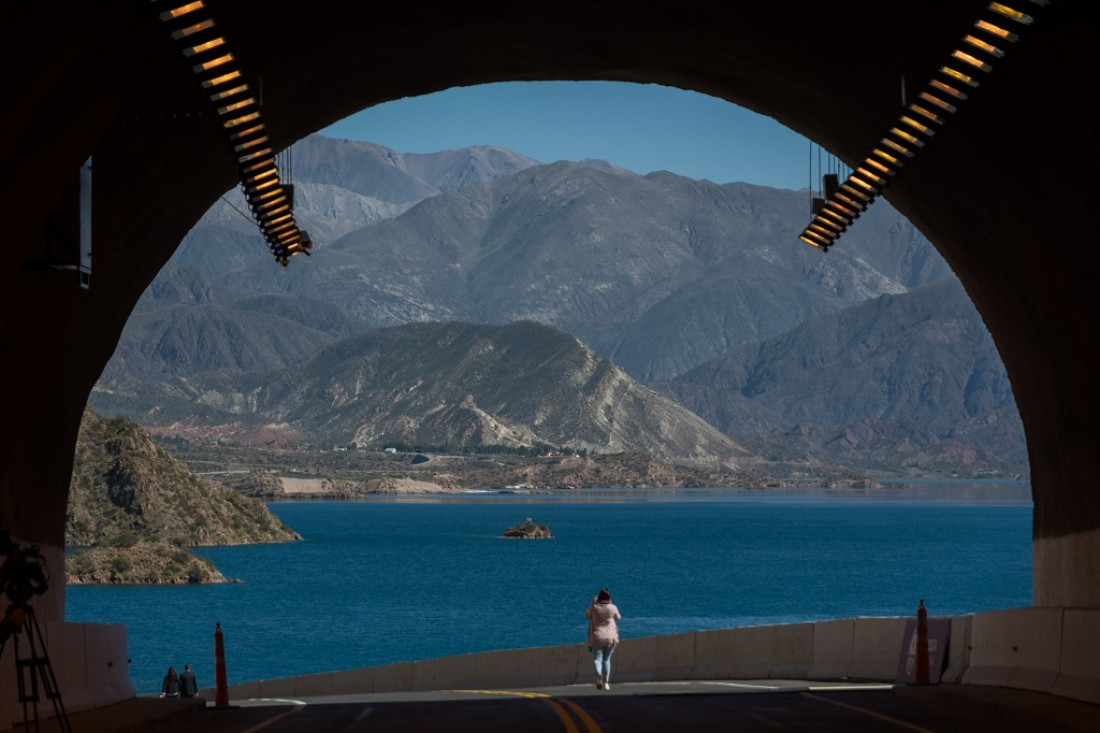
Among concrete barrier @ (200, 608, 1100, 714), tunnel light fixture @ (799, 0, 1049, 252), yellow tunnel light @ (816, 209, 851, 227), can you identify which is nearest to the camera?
tunnel light fixture @ (799, 0, 1049, 252)

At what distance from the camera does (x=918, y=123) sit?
16484 millimetres

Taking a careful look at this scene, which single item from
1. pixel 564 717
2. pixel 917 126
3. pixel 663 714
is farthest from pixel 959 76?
pixel 564 717

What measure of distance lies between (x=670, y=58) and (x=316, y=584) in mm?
149439

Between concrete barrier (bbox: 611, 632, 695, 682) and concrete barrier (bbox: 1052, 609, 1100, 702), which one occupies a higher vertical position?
concrete barrier (bbox: 1052, 609, 1100, 702)

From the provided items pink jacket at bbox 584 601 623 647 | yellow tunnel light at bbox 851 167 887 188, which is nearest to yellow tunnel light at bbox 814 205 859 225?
yellow tunnel light at bbox 851 167 887 188

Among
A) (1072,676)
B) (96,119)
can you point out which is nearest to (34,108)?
(96,119)

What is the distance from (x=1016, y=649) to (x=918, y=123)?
8.81m

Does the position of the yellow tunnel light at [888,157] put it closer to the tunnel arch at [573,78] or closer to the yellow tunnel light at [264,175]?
the tunnel arch at [573,78]

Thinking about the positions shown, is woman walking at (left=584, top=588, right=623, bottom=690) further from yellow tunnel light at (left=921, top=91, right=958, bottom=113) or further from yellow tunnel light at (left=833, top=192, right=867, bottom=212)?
yellow tunnel light at (left=921, top=91, right=958, bottom=113)

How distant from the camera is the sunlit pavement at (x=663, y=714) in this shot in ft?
60.7

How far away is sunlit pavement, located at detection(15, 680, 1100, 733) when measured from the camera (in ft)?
60.7

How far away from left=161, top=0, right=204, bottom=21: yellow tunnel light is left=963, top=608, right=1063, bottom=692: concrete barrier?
13.1 metres

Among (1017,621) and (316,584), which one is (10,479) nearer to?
(1017,621)

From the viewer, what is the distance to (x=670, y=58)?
69.4 ft
